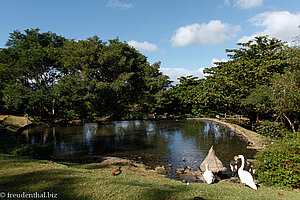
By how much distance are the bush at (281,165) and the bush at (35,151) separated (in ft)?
38.4

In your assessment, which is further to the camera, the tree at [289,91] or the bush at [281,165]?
the tree at [289,91]

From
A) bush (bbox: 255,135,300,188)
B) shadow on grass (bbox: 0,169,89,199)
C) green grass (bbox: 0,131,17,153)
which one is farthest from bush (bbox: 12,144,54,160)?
bush (bbox: 255,135,300,188)

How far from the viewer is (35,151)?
11.8m

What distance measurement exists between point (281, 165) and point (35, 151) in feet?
41.0

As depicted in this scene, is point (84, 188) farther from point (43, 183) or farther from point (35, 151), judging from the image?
point (35, 151)

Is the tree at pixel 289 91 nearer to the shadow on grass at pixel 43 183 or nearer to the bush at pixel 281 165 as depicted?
the bush at pixel 281 165

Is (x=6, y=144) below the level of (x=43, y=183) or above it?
below

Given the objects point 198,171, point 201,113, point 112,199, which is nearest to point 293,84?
point 198,171

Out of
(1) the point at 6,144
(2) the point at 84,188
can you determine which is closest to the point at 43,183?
(2) the point at 84,188

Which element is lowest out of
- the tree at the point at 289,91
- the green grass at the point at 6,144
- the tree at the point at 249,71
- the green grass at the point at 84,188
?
the green grass at the point at 6,144

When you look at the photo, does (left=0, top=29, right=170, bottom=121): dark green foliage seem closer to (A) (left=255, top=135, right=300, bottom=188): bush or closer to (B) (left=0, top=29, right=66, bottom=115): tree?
(B) (left=0, top=29, right=66, bottom=115): tree

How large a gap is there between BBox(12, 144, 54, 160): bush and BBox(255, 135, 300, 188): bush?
1169 centimetres

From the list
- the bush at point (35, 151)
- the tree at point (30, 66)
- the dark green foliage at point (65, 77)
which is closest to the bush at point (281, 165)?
the bush at point (35, 151)

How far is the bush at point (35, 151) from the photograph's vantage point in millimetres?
11547
